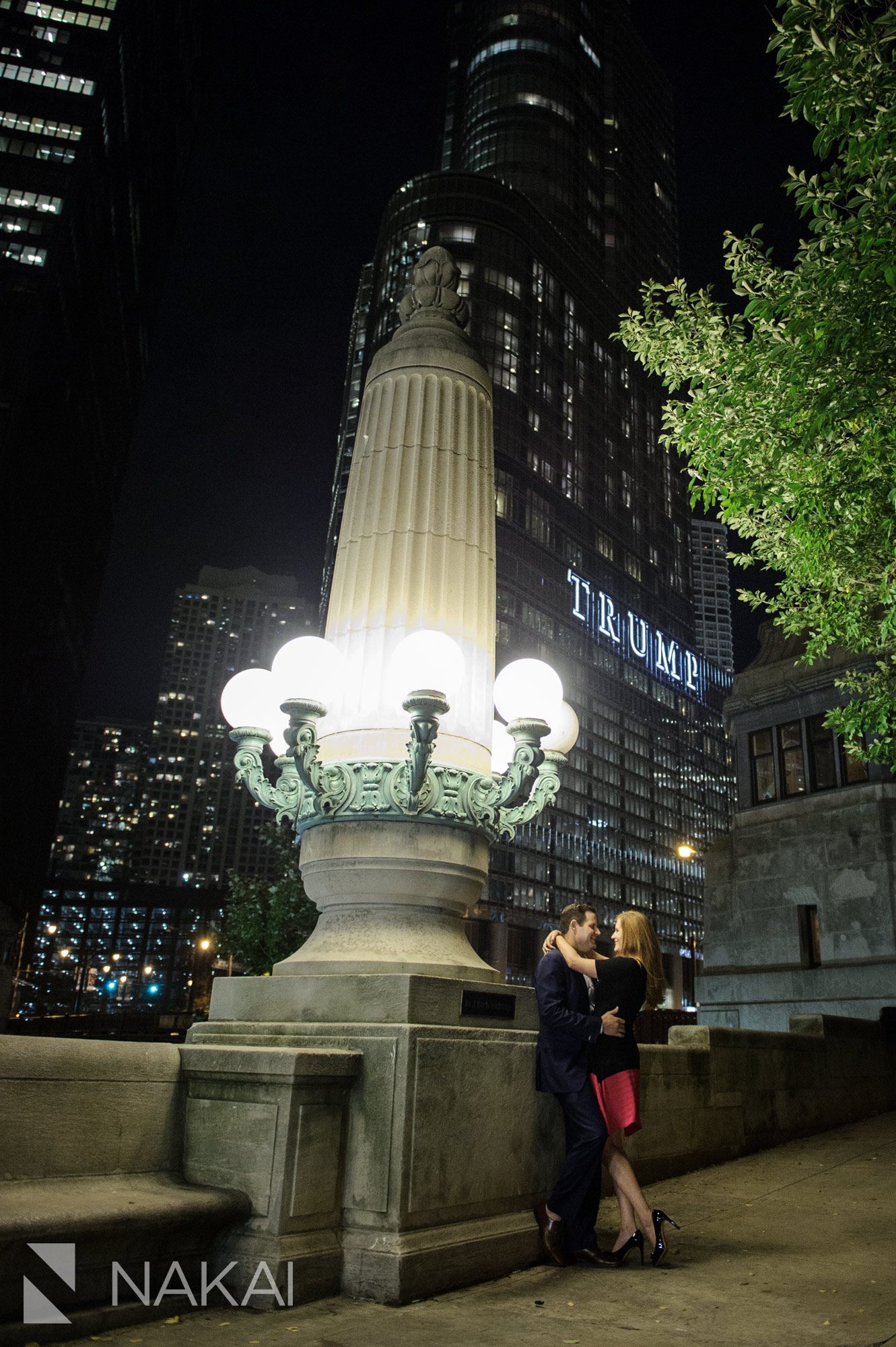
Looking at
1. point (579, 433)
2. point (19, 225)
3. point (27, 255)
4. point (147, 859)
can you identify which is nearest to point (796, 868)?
point (27, 255)

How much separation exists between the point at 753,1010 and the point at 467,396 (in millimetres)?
20792

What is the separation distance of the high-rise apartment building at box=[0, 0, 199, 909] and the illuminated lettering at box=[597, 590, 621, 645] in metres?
63.4

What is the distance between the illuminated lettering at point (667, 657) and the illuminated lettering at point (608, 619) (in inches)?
Answer: 468

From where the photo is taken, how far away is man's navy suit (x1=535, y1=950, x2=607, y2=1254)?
5.54 metres

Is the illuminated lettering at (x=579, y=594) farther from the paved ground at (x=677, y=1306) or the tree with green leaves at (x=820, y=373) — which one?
the paved ground at (x=677, y=1306)

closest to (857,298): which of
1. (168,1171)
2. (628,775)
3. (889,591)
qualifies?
(889,591)

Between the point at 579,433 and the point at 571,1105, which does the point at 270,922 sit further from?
the point at 579,433

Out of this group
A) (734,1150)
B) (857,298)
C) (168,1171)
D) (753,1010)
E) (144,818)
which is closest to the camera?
(168,1171)

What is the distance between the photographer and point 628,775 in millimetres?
121875

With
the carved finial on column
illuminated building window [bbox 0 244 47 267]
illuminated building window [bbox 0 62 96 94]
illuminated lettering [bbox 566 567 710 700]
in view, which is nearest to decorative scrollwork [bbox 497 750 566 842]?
the carved finial on column

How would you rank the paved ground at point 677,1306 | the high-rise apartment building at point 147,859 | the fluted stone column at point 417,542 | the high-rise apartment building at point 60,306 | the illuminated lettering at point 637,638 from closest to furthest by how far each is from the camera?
1. the paved ground at point 677,1306
2. the fluted stone column at point 417,542
3. the high-rise apartment building at point 60,306
4. the high-rise apartment building at point 147,859
5. the illuminated lettering at point 637,638

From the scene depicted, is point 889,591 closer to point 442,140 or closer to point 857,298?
point 857,298

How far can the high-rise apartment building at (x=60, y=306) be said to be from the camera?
77938mm

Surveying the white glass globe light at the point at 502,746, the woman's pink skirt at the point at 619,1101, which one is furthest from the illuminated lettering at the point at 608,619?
the woman's pink skirt at the point at 619,1101
